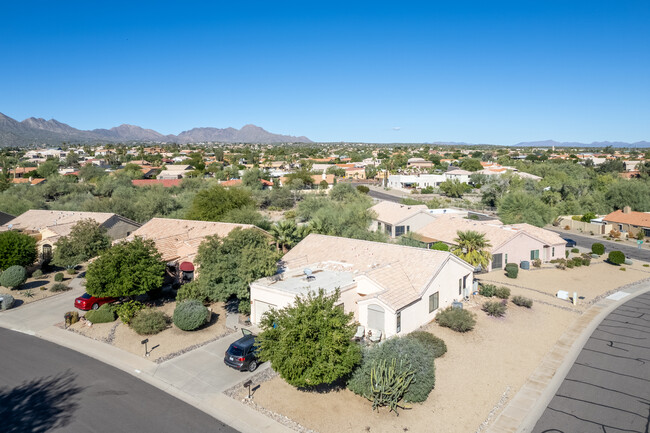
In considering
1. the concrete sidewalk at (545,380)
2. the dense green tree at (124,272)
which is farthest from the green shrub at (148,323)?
the concrete sidewalk at (545,380)

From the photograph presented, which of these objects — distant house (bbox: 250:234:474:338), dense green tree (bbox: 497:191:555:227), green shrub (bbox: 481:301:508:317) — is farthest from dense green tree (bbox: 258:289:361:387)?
dense green tree (bbox: 497:191:555:227)

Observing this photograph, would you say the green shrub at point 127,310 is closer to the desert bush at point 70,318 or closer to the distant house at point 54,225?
the desert bush at point 70,318

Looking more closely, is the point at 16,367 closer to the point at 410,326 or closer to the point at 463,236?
the point at 410,326

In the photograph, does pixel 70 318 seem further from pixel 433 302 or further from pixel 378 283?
pixel 433 302

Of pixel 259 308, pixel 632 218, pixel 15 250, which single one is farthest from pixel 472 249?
pixel 15 250

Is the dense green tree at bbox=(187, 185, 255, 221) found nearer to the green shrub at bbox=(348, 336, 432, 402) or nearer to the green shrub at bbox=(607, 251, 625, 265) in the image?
the green shrub at bbox=(348, 336, 432, 402)

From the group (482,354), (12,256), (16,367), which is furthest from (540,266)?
(12,256)
